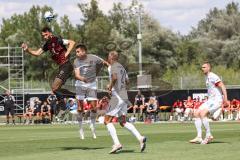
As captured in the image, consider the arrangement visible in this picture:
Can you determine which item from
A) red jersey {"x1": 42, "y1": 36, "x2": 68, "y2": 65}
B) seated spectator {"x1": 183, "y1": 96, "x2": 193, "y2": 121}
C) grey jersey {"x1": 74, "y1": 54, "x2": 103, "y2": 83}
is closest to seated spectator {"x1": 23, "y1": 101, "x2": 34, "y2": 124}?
seated spectator {"x1": 183, "y1": 96, "x2": 193, "y2": 121}

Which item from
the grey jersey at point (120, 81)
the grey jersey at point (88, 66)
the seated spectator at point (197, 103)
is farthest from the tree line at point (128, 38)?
the grey jersey at point (120, 81)

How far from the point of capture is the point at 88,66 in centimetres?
2084

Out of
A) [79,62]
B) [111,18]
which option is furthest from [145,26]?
[79,62]

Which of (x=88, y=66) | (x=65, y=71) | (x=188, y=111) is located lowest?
(x=188, y=111)

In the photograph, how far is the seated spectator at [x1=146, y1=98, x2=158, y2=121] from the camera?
1786 inches

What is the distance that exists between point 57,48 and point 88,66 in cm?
255

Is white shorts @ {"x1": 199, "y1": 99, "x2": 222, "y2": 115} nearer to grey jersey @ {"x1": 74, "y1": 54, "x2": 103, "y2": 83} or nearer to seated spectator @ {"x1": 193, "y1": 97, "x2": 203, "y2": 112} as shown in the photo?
grey jersey @ {"x1": 74, "y1": 54, "x2": 103, "y2": 83}

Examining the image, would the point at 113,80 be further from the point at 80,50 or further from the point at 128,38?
the point at 128,38

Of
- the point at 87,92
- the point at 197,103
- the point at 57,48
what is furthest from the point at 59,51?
the point at 197,103

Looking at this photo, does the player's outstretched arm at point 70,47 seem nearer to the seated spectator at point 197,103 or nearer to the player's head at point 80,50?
the player's head at point 80,50

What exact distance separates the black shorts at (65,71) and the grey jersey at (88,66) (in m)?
1.16

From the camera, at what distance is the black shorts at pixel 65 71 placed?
60.6ft

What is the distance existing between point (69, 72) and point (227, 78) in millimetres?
44040

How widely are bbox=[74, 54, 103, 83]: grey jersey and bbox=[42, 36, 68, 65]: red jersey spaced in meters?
1.37
